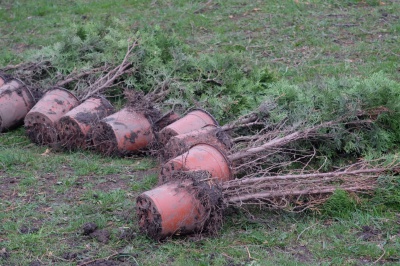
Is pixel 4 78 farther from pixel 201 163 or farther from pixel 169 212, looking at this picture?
pixel 169 212

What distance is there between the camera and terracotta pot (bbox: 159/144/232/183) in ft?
17.6

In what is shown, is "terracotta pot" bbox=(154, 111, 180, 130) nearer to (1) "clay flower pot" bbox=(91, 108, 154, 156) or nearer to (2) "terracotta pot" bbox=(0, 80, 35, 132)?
(1) "clay flower pot" bbox=(91, 108, 154, 156)

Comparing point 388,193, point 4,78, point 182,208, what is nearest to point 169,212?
point 182,208

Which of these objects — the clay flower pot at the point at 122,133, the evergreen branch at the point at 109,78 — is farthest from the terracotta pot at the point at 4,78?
the clay flower pot at the point at 122,133

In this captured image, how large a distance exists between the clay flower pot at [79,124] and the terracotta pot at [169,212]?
6.95 ft

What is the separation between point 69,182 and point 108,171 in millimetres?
449

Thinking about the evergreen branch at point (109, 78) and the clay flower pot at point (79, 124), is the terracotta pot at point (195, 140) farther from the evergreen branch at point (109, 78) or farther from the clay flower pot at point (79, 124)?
the evergreen branch at point (109, 78)

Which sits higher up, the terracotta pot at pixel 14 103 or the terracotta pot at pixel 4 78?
the terracotta pot at pixel 4 78

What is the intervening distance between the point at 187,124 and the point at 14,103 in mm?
2350

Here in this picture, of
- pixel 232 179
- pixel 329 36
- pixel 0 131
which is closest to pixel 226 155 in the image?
pixel 232 179

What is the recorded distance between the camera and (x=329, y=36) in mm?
11023

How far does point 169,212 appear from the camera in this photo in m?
4.92

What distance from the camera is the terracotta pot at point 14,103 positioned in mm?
7598

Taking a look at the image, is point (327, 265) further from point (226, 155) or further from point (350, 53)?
point (350, 53)
